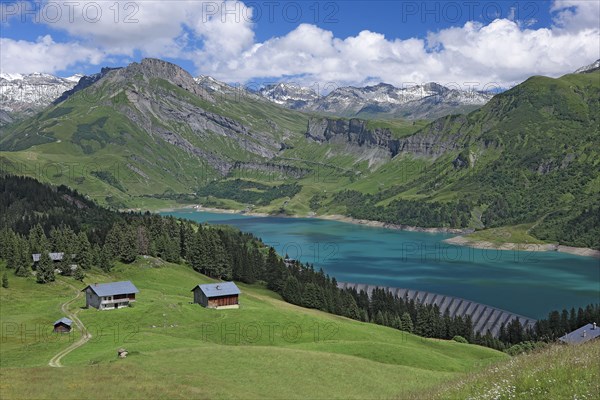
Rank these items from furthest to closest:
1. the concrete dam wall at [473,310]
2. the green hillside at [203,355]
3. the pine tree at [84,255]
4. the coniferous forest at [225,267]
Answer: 1. the concrete dam wall at [473,310]
2. the pine tree at [84,255]
3. the coniferous forest at [225,267]
4. the green hillside at [203,355]

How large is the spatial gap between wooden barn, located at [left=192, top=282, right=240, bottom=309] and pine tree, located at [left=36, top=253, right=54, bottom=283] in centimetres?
3720

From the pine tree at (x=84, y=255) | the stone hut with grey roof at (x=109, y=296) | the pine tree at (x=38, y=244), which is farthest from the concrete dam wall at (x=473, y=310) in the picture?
the pine tree at (x=38, y=244)

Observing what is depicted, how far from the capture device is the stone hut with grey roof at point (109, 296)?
94562mm

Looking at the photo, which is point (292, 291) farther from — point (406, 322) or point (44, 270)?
point (44, 270)

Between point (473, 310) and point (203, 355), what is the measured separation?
413ft

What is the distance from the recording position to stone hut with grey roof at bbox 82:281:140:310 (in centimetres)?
9456

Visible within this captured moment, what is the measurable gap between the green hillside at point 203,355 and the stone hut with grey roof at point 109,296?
2702 millimetres

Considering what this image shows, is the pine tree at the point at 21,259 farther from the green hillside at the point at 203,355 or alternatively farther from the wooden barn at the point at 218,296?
the wooden barn at the point at 218,296

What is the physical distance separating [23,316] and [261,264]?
9775cm

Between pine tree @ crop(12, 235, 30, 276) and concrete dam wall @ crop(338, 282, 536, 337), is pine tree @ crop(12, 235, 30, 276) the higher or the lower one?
the higher one

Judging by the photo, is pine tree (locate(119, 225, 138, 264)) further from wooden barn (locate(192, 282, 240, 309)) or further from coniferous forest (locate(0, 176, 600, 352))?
wooden barn (locate(192, 282, 240, 309))

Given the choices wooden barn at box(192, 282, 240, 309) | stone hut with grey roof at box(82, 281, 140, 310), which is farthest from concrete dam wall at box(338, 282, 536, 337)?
stone hut with grey roof at box(82, 281, 140, 310)

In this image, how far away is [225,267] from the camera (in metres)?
167

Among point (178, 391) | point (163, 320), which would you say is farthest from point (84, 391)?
point (163, 320)
